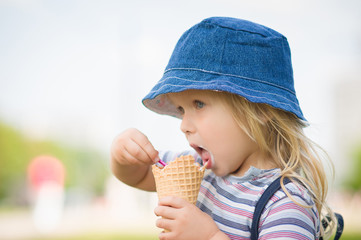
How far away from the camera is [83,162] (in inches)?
1449

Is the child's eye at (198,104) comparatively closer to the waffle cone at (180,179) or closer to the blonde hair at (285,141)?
the blonde hair at (285,141)

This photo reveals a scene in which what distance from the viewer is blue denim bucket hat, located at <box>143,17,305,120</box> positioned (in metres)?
1.54

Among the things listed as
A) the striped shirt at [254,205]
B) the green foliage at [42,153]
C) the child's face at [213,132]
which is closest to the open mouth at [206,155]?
the child's face at [213,132]

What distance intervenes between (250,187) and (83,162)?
120 feet

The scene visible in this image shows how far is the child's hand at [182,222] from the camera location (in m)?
1.39

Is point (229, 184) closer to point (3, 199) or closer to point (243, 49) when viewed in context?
point (243, 49)

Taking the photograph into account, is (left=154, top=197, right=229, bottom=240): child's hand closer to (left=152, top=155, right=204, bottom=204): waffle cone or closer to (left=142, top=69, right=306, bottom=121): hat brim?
(left=152, top=155, right=204, bottom=204): waffle cone

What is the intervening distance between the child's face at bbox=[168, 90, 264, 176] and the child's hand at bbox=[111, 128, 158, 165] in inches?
6.6

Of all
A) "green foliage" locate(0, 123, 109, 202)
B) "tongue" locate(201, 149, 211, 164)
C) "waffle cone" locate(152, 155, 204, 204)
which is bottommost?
"green foliage" locate(0, 123, 109, 202)

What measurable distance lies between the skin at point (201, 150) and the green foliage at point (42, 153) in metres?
28.6

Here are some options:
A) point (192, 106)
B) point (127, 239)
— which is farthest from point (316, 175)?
point (127, 239)

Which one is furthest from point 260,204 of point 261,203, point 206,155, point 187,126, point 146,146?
point 146,146

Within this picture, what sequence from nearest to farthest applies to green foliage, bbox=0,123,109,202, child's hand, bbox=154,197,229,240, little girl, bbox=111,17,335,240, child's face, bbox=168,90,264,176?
child's hand, bbox=154,197,229,240 < little girl, bbox=111,17,335,240 < child's face, bbox=168,90,264,176 < green foliage, bbox=0,123,109,202

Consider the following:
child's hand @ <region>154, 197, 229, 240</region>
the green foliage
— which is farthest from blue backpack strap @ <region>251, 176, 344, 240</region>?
the green foliage
